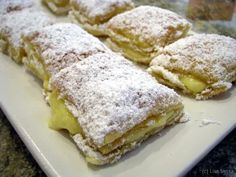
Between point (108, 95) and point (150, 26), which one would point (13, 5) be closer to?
point (150, 26)

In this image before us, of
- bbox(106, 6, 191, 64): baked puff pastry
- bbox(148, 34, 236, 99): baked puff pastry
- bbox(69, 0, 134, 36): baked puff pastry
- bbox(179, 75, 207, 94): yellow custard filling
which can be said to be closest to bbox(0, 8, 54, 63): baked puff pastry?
bbox(69, 0, 134, 36): baked puff pastry

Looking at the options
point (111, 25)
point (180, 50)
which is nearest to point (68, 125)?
point (180, 50)

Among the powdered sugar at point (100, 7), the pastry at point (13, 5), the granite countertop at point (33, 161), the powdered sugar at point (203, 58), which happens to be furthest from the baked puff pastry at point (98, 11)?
A: the granite countertop at point (33, 161)

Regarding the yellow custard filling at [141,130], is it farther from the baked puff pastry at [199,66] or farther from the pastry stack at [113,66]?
the baked puff pastry at [199,66]

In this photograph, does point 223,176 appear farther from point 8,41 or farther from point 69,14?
point 69,14

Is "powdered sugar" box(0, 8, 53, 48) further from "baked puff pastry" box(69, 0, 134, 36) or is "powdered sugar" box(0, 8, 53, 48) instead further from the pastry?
"baked puff pastry" box(69, 0, 134, 36)

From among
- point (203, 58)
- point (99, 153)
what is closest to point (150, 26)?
point (203, 58)

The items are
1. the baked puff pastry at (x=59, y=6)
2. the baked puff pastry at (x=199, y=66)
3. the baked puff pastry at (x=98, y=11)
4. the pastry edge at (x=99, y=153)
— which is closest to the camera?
the pastry edge at (x=99, y=153)
